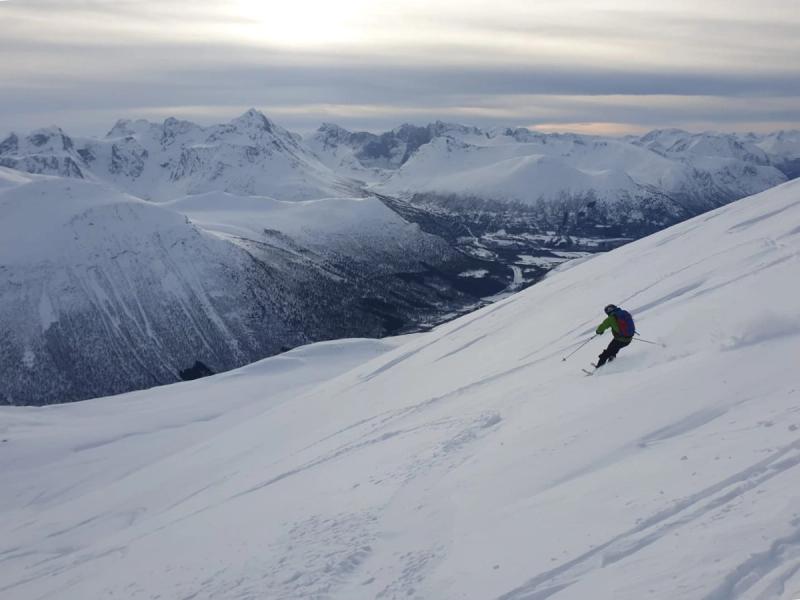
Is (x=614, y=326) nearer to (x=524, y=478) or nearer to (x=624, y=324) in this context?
(x=624, y=324)

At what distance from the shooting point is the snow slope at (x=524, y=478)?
901cm

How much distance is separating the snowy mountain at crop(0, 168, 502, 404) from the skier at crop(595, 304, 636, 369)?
97.1 m

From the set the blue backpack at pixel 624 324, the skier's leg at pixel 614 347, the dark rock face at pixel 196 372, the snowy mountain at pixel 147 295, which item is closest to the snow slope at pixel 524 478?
the skier's leg at pixel 614 347

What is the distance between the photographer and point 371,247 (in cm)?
18450

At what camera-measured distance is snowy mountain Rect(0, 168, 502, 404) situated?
104938 millimetres

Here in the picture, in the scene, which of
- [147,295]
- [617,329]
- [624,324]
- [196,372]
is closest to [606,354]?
[617,329]

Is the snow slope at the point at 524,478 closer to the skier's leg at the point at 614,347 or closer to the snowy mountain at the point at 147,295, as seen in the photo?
the skier's leg at the point at 614,347

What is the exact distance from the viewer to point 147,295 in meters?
120

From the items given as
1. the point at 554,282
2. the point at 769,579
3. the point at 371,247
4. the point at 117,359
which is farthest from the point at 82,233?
the point at 769,579

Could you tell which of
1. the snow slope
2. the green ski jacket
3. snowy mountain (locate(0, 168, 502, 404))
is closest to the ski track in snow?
the snow slope

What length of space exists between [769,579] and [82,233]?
5512 inches

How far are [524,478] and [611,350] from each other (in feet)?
20.9

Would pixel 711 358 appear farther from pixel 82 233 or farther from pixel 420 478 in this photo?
pixel 82 233

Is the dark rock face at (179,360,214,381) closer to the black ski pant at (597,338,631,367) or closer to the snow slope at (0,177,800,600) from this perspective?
the snow slope at (0,177,800,600)
